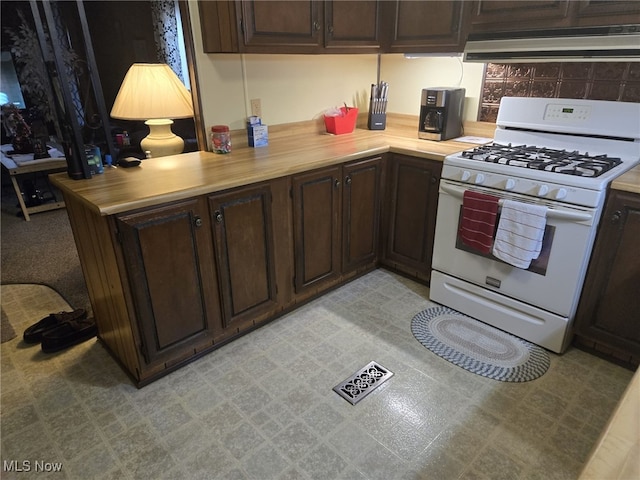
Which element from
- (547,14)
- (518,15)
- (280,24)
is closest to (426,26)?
(518,15)

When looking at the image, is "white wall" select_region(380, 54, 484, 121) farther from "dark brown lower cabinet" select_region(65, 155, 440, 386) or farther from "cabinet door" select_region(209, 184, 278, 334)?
"cabinet door" select_region(209, 184, 278, 334)

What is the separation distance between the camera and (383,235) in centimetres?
296

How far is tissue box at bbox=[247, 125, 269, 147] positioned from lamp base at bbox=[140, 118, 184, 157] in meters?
0.44

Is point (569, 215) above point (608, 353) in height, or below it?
above

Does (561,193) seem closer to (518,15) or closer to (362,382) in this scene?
(518,15)

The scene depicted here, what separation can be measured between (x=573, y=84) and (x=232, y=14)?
1960 mm

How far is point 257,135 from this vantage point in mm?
2611

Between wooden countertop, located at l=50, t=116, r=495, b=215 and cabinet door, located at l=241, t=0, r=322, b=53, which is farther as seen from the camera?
cabinet door, located at l=241, t=0, r=322, b=53

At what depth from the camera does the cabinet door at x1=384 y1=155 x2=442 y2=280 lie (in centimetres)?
256

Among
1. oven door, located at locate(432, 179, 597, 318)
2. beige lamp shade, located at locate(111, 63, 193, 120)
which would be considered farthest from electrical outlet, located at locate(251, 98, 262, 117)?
oven door, located at locate(432, 179, 597, 318)

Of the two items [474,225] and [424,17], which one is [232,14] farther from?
→ [474,225]

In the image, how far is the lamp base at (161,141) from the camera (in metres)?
2.51

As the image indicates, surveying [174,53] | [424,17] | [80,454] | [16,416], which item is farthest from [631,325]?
[174,53]

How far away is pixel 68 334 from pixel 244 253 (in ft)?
3.70
